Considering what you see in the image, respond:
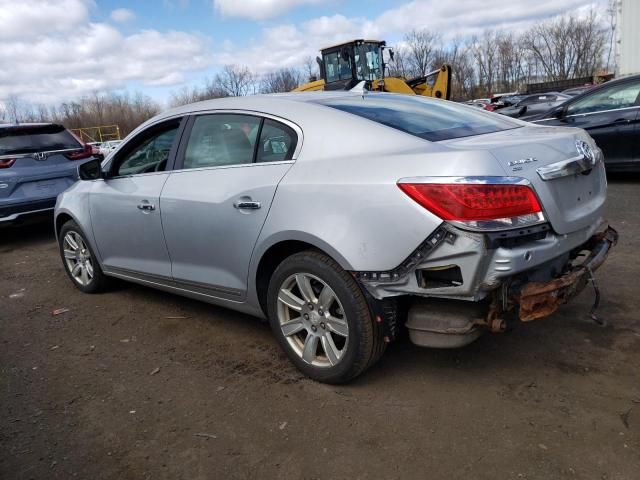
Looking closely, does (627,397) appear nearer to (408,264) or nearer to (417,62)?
(408,264)

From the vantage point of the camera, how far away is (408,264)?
2604 millimetres

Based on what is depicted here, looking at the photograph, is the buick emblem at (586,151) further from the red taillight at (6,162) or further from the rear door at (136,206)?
the red taillight at (6,162)

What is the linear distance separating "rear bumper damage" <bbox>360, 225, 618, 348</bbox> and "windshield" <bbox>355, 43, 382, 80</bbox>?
1496 centimetres

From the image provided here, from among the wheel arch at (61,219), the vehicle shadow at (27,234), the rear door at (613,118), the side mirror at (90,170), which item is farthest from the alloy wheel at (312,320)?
the rear door at (613,118)

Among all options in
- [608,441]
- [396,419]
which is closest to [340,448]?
[396,419]

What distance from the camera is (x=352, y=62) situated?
16.8 metres

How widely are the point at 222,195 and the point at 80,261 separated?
243cm

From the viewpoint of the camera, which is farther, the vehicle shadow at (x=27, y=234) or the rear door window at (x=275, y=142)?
the vehicle shadow at (x=27, y=234)

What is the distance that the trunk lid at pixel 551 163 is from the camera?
2.56 m

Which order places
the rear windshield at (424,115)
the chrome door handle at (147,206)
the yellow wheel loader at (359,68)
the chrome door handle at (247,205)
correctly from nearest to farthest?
the rear windshield at (424,115) < the chrome door handle at (247,205) < the chrome door handle at (147,206) < the yellow wheel loader at (359,68)

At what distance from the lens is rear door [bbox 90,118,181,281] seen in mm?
3973

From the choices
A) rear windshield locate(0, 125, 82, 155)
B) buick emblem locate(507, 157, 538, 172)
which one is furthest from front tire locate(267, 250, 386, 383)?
rear windshield locate(0, 125, 82, 155)

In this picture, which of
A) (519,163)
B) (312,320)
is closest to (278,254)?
(312,320)

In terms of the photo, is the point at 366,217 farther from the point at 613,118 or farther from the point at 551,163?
the point at 613,118
